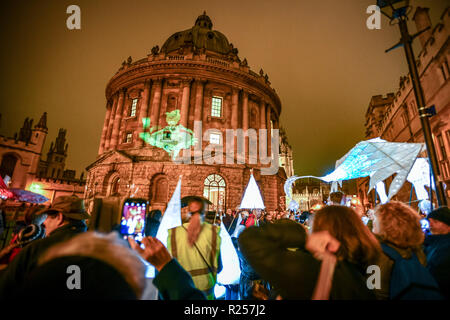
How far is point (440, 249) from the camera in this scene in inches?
92.2

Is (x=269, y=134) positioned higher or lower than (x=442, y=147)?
higher

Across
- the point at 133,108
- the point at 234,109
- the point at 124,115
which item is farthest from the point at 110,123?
the point at 234,109

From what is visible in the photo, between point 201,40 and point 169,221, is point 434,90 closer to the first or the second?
point 169,221

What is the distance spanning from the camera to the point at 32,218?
355cm

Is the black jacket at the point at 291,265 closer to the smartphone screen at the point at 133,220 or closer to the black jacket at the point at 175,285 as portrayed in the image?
the black jacket at the point at 175,285

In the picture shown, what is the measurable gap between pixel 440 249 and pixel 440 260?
0.20m

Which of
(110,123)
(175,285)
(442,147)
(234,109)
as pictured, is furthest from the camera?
(110,123)

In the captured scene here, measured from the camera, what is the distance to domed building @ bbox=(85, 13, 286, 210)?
62.2 ft

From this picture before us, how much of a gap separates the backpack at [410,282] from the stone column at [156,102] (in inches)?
857

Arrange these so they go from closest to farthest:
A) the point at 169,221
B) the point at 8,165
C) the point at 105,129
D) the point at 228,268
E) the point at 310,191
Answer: the point at 228,268
the point at 169,221
the point at 105,129
the point at 8,165
the point at 310,191

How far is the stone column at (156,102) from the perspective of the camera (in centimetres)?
2116

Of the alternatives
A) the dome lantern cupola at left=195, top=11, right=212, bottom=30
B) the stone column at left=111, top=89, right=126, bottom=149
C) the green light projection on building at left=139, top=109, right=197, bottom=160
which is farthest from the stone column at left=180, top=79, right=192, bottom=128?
the dome lantern cupola at left=195, top=11, right=212, bottom=30

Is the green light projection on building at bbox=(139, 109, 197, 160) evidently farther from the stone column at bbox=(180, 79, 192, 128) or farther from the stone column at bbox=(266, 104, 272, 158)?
the stone column at bbox=(266, 104, 272, 158)

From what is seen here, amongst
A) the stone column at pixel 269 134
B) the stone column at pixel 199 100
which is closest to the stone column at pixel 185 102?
the stone column at pixel 199 100
